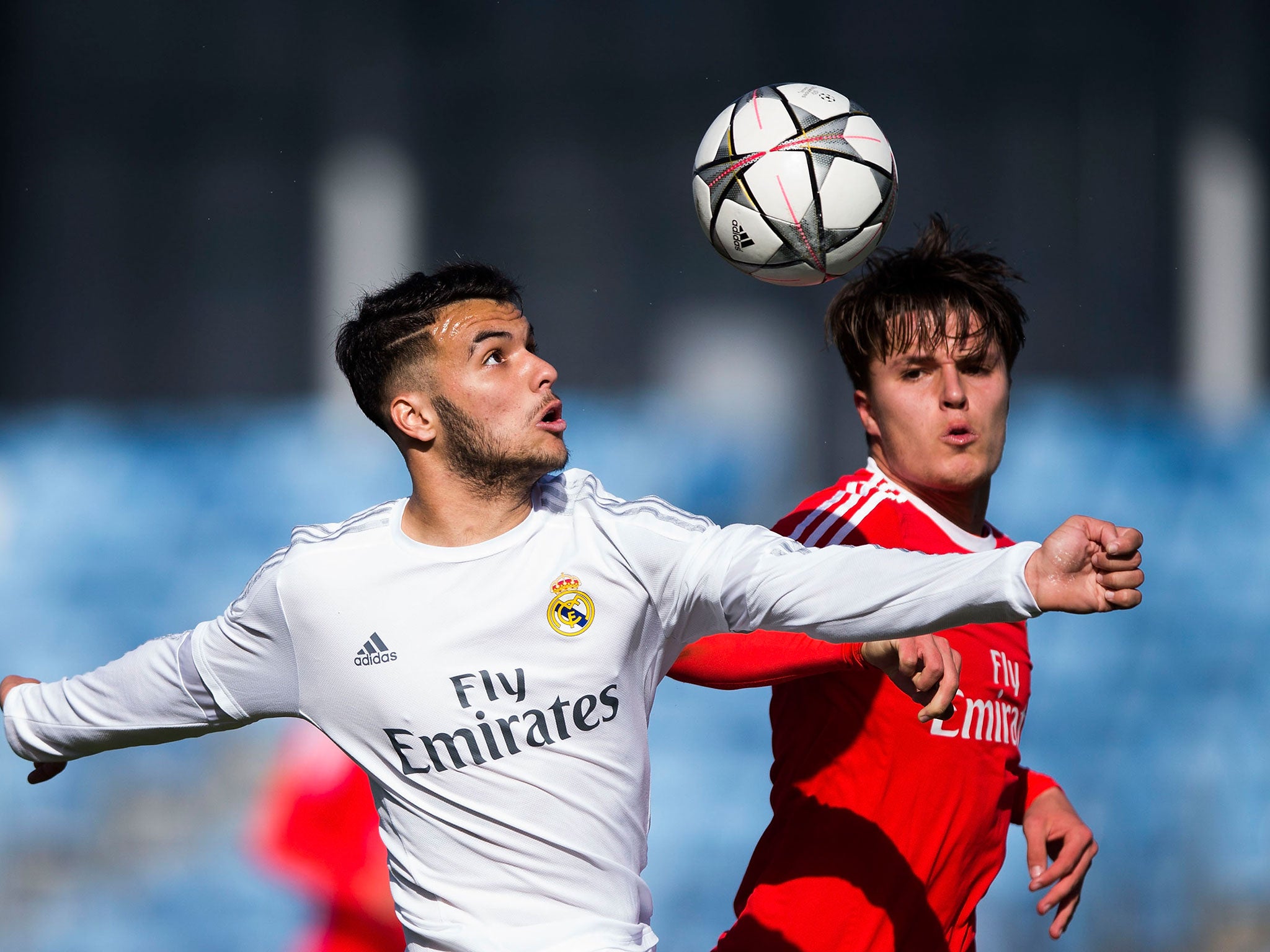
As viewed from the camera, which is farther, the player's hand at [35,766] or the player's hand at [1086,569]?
the player's hand at [35,766]

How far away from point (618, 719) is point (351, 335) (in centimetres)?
107

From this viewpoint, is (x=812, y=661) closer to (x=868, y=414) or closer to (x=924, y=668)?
(x=924, y=668)

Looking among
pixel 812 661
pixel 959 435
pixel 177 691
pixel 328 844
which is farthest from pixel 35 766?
pixel 328 844

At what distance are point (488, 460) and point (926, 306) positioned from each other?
122 cm

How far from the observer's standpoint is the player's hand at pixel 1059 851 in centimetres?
298

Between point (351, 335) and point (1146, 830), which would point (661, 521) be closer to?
point (351, 335)

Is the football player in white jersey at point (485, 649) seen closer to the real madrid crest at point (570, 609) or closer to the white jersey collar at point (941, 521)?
the real madrid crest at point (570, 609)

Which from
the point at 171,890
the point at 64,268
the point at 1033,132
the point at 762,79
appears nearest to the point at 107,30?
the point at 64,268

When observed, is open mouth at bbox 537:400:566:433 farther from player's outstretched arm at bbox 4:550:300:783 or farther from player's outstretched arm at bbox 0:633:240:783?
player's outstretched arm at bbox 0:633:240:783

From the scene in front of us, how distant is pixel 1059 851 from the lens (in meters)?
3.13

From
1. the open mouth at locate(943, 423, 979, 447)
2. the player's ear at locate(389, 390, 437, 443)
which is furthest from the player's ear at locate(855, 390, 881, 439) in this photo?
the player's ear at locate(389, 390, 437, 443)

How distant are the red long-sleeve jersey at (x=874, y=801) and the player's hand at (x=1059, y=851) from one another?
5.5 inches

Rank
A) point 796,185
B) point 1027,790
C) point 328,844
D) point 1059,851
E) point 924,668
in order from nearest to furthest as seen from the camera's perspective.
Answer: point 924,668 < point 796,185 < point 1059,851 < point 1027,790 < point 328,844

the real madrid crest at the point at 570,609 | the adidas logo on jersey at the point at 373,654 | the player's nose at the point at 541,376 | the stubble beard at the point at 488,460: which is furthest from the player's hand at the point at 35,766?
the player's nose at the point at 541,376
